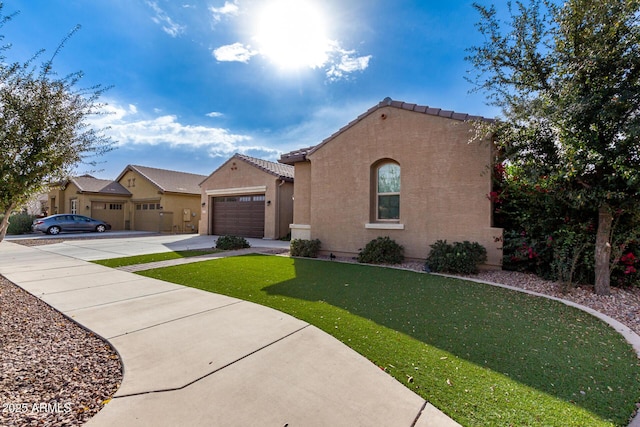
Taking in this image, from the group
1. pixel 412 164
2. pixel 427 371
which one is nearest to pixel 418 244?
pixel 412 164

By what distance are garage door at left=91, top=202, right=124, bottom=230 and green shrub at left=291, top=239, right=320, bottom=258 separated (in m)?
23.6

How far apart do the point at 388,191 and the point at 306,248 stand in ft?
11.3

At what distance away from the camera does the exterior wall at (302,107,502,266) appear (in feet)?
26.3

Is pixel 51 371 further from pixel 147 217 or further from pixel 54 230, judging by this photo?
pixel 147 217

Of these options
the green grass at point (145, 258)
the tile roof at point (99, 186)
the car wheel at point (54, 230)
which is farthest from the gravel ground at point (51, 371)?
the tile roof at point (99, 186)

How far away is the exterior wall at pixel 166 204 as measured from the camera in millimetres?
23422

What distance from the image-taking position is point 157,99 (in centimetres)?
1305

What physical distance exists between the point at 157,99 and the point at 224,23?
5366 mm

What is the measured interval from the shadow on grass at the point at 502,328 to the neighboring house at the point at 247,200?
429 inches

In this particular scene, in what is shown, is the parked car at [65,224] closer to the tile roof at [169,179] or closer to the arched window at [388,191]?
the tile roof at [169,179]

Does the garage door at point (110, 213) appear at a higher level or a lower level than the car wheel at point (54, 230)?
higher

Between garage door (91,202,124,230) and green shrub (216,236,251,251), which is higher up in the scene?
garage door (91,202,124,230)

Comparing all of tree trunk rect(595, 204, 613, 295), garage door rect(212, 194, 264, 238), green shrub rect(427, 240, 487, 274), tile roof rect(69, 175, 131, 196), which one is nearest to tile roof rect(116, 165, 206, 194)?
tile roof rect(69, 175, 131, 196)

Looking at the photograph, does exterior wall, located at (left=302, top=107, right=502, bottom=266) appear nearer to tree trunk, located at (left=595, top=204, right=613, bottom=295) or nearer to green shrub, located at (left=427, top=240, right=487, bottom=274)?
green shrub, located at (left=427, top=240, right=487, bottom=274)
